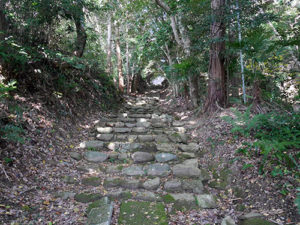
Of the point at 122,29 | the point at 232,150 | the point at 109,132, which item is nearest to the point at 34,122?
the point at 109,132

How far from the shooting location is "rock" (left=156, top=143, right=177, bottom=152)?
410 cm

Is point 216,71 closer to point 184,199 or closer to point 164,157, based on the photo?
point 164,157

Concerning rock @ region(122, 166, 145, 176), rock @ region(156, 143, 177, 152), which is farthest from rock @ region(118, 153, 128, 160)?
rock @ region(156, 143, 177, 152)

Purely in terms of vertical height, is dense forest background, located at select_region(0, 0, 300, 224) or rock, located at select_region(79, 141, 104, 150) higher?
dense forest background, located at select_region(0, 0, 300, 224)

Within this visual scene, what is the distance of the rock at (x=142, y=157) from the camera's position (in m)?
3.72

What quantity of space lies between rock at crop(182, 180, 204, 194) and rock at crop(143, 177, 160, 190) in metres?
0.42

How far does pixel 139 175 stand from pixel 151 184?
37 cm

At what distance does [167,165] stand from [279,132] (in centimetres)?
188

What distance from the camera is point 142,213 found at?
233 cm

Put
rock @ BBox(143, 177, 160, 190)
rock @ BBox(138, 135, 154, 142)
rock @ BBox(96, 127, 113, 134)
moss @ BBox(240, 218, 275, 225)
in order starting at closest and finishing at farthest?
moss @ BBox(240, 218, 275, 225) < rock @ BBox(143, 177, 160, 190) < rock @ BBox(138, 135, 154, 142) < rock @ BBox(96, 127, 113, 134)

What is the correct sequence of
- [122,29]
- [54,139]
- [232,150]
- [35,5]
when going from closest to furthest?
[232,150]
[54,139]
[35,5]
[122,29]

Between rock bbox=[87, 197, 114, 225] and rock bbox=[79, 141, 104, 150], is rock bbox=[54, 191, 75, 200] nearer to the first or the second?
rock bbox=[87, 197, 114, 225]

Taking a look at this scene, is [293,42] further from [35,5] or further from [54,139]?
[35,5]

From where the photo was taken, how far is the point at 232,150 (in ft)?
10.5
